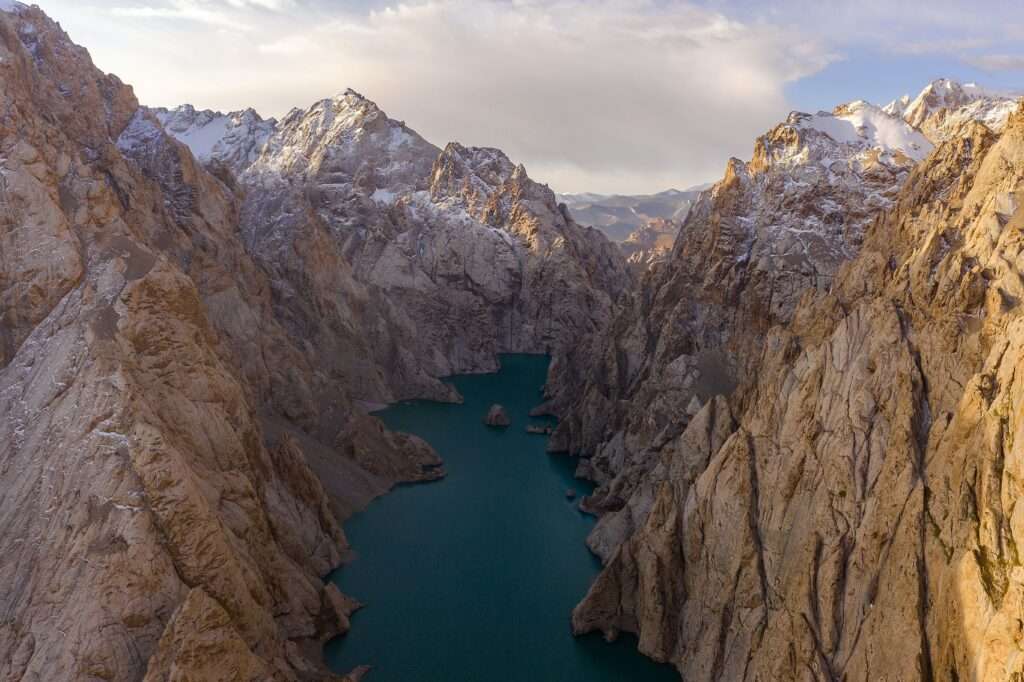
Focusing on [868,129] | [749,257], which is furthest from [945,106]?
[749,257]

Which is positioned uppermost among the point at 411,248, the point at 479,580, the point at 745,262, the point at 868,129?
the point at 868,129

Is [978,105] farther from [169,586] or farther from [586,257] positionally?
[586,257]

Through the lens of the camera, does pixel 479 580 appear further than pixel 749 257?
No

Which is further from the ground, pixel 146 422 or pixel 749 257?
pixel 749 257

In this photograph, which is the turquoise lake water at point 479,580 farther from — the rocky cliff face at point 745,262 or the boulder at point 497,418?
the boulder at point 497,418

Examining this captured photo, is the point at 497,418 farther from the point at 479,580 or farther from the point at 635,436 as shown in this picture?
the point at 479,580

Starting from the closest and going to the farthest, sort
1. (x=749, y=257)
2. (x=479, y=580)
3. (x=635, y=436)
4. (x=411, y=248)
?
1. (x=479, y=580)
2. (x=749, y=257)
3. (x=635, y=436)
4. (x=411, y=248)

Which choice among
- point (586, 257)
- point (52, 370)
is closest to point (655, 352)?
point (52, 370)
